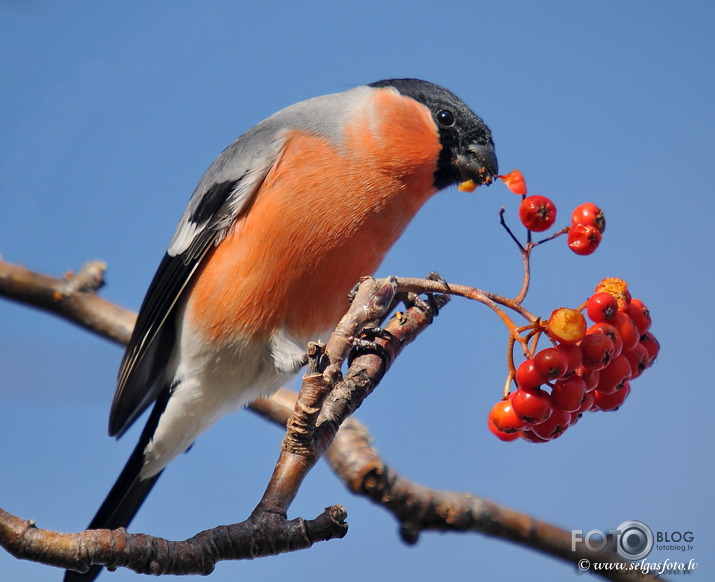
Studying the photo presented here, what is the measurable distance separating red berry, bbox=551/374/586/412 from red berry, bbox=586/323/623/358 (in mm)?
133

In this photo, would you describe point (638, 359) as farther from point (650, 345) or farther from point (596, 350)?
point (596, 350)

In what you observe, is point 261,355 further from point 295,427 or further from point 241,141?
point 295,427

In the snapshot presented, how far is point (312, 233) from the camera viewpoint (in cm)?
328

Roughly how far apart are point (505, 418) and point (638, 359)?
0.45 m

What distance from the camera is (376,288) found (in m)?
2.36

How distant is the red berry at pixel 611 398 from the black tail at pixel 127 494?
6.93ft

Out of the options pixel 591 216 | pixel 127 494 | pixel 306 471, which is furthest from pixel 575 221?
pixel 127 494

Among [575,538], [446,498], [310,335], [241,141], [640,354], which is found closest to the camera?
[640,354]

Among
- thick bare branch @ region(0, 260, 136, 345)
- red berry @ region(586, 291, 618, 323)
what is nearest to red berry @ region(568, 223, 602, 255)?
red berry @ region(586, 291, 618, 323)

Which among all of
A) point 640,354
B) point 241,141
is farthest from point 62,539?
point 241,141

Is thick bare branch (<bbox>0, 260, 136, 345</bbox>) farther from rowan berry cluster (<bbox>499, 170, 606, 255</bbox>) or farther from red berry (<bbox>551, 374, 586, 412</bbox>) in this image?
red berry (<bbox>551, 374, 586, 412</bbox>)

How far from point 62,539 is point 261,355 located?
1.75 metres

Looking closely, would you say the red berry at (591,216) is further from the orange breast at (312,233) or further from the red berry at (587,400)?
the orange breast at (312,233)

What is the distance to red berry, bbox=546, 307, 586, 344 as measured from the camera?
81.7 inches
